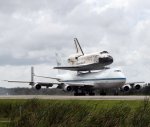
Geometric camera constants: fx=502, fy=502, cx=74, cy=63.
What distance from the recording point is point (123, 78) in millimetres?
77688

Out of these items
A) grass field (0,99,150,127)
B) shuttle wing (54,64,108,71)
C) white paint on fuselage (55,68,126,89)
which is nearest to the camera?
grass field (0,99,150,127)

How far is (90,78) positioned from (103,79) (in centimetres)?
462

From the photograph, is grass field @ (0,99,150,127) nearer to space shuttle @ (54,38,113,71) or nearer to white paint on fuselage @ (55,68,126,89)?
white paint on fuselage @ (55,68,126,89)

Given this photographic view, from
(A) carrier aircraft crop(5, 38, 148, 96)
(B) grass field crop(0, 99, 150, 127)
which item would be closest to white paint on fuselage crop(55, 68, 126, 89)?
(A) carrier aircraft crop(5, 38, 148, 96)

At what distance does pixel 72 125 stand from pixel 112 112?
90.5 inches

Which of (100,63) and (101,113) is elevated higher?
(100,63)

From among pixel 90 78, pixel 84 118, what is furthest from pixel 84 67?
pixel 84 118

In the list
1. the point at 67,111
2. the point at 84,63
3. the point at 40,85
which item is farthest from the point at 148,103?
the point at 84,63

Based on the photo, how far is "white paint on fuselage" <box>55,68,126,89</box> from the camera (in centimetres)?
7816

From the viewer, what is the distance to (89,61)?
308 ft

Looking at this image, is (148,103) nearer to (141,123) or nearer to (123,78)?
(141,123)

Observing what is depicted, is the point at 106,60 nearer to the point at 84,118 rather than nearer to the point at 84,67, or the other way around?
the point at 84,67

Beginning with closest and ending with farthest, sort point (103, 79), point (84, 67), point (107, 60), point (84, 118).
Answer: point (84, 118) → point (103, 79) → point (107, 60) → point (84, 67)

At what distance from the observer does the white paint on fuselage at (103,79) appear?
78.2 m
